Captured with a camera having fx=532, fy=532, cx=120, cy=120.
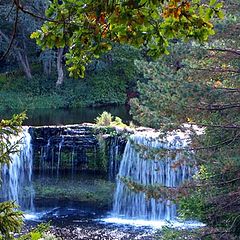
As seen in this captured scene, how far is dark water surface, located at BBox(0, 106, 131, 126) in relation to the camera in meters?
22.8

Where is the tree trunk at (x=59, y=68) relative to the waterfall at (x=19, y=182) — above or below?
above

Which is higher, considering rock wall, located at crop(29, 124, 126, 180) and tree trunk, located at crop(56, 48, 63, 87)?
tree trunk, located at crop(56, 48, 63, 87)

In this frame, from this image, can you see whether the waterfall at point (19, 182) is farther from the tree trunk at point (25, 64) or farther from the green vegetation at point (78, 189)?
the tree trunk at point (25, 64)

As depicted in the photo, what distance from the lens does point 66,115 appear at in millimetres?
24953

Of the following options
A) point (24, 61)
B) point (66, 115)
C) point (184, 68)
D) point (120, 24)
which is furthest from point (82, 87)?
point (120, 24)

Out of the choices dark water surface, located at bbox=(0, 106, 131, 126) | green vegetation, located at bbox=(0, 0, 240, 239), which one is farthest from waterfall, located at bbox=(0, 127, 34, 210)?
dark water surface, located at bbox=(0, 106, 131, 126)

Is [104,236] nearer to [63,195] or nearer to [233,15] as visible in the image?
[63,195]

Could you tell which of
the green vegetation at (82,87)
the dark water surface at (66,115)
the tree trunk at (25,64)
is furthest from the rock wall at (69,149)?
the tree trunk at (25,64)

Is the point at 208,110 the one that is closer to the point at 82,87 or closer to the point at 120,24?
the point at 120,24

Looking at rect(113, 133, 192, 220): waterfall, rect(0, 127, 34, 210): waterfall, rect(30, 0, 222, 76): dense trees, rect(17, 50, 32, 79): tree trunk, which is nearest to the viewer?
rect(30, 0, 222, 76): dense trees

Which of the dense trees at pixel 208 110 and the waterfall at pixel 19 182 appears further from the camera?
the waterfall at pixel 19 182

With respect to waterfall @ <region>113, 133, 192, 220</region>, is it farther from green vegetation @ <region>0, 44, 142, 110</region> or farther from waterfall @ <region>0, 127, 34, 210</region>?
green vegetation @ <region>0, 44, 142, 110</region>

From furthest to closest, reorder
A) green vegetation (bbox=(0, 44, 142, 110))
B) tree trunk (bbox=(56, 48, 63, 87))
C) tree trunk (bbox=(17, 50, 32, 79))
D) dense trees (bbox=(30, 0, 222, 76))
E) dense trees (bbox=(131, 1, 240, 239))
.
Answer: tree trunk (bbox=(17, 50, 32, 79))
tree trunk (bbox=(56, 48, 63, 87))
green vegetation (bbox=(0, 44, 142, 110))
dense trees (bbox=(131, 1, 240, 239))
dense trees (bbox=(30, 0, 222, 76))

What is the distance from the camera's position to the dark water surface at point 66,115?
22781 millimetres
